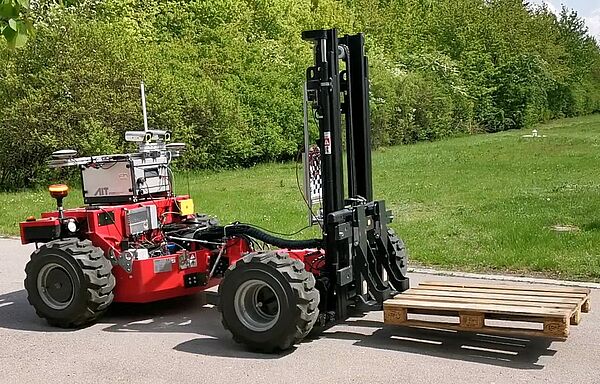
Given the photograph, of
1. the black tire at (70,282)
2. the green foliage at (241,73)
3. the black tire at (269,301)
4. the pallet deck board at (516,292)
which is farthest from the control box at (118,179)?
the pallet deck board at (516,292)

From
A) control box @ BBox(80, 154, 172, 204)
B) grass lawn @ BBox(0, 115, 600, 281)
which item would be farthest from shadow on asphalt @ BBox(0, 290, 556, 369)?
grass lawn @ BBox(0, 115, 600, 281)

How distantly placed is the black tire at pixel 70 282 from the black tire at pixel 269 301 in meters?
1.58

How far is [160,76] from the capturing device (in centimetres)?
2964

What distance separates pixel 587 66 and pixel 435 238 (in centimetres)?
6581

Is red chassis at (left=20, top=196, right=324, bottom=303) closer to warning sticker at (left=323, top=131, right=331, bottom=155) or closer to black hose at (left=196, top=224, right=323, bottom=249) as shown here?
black hose at (left=196, top=224, right=323, bottom=249)

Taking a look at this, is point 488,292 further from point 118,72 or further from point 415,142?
point 415,142

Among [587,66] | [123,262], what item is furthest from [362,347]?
[587,66]

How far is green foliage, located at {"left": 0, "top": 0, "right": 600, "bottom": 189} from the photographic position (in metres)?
26.6

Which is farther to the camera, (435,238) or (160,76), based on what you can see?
(160,76)

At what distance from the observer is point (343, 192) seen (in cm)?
785

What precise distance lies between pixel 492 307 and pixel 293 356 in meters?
1.79

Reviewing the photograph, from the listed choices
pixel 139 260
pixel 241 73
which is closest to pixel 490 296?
pixel 139 260

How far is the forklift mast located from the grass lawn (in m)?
3.28

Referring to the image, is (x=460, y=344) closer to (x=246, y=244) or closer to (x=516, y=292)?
(x=516, y=292)
